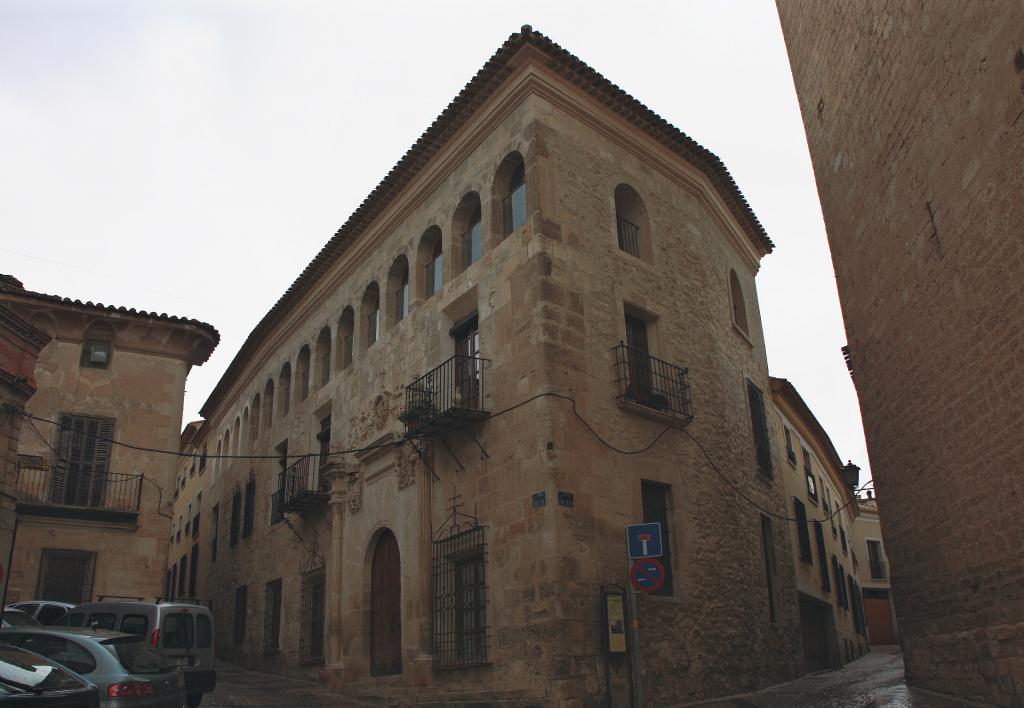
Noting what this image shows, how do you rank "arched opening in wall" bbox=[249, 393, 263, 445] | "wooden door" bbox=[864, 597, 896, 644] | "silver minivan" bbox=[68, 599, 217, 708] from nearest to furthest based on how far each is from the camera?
"silver minivan" bbox=[68, 599, 217, 708] → "arched opening in wall" bbox=[249, 393, 263, 445] → "wooden door" bbox=[864, 597, 896, 644]

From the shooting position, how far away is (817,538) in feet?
74.1

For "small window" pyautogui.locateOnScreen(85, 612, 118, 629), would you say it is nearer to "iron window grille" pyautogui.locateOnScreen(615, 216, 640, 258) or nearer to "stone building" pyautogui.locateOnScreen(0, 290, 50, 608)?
"stone building" pyautogui.locateOnScreen(0, 290, 50, 608)

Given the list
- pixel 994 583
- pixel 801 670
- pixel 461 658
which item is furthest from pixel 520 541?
pixel 801 670

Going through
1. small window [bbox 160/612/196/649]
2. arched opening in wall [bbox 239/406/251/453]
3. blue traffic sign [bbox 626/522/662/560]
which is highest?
arched opening in wall [bbox 239/406/251/453]

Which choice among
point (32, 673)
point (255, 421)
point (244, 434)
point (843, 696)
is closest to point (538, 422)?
point (843, 696)

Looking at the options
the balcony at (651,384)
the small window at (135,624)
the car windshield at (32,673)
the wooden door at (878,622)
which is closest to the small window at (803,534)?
the balcony at (651,384)

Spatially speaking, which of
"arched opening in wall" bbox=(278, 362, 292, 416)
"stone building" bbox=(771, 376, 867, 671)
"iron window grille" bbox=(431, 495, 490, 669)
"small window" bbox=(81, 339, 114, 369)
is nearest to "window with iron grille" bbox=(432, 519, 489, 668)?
"iron window grille" bbox=(431, 495, 490, 669)

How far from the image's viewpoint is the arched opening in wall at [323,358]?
1994 cm

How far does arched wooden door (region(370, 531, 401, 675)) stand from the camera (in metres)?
14.7

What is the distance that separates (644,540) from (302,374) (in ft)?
44.1

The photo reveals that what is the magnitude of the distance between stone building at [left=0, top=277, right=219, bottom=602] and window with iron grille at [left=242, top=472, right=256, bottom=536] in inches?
140

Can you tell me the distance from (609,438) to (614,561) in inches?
69.8

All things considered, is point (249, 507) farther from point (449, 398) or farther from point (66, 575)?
point (449, 398)

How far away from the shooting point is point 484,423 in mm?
13016
